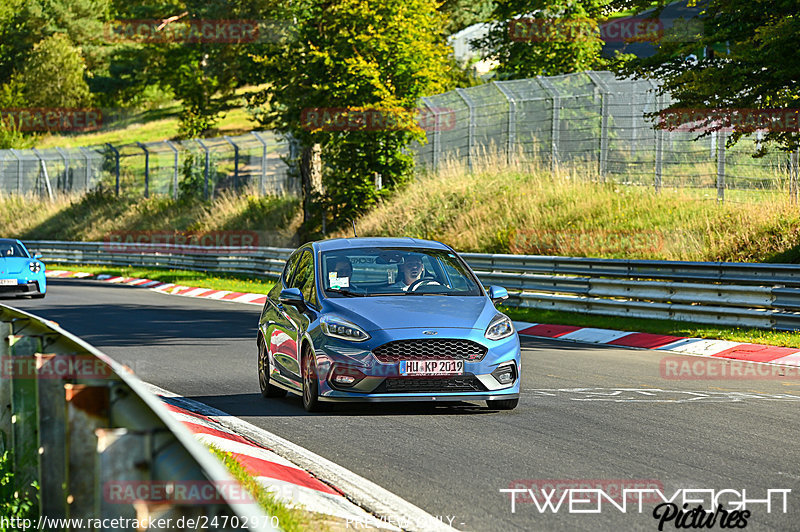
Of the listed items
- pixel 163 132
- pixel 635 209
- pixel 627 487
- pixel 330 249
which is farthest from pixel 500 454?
pixel 163 132

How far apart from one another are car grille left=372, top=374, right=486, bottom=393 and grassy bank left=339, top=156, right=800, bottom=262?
11.1m

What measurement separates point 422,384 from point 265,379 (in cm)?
240

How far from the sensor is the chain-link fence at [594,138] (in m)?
23.1

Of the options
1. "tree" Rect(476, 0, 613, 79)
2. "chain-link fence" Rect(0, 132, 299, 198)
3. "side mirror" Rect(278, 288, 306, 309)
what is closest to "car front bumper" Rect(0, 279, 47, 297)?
"chain-link fence" Rect(0, 132, 299, 198)

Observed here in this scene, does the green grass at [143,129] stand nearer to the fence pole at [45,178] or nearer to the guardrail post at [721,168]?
the fence pole at [45,178]

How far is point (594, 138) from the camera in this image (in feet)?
89.1

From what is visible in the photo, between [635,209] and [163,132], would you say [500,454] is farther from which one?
[163,132]

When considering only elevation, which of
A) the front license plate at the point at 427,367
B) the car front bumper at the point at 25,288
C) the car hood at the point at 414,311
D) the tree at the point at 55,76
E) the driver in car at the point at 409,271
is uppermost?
the tree at the point at 55,76

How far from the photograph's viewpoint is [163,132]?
3538 inches

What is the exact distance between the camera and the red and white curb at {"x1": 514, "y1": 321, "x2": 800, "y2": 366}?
555 inches

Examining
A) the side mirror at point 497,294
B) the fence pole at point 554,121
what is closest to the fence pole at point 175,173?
the fence pole at point 554,121

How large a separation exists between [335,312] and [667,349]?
744 cm
